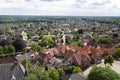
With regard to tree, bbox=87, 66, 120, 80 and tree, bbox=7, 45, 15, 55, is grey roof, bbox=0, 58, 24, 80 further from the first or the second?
tree, bbox=7, 45, 15, 55

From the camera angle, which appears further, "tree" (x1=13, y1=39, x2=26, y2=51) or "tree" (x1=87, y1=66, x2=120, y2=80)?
"tree" (x1=13, y1=39, x2=26, y2=51)

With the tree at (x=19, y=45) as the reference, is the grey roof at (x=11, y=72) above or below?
above

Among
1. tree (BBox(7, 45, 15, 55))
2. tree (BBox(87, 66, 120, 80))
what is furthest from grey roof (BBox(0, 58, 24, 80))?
tree (BBox(7, 45, 15, 55))

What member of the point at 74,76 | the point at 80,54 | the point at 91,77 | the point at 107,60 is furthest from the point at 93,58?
the point at 91,77

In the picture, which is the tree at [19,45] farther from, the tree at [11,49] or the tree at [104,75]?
the tree at [104,75]

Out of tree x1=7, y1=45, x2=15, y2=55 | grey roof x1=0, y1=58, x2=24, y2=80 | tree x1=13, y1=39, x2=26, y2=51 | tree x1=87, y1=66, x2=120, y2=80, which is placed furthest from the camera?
tree x1=13, y1=39, x2=26, y2=51

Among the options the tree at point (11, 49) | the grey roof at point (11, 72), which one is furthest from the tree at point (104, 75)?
the tree at point (11, 49)

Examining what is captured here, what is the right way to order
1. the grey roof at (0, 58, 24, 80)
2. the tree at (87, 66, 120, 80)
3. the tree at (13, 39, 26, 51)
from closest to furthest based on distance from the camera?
1. the tree at (87, 66, 120, 80)
2. the grey roof at (0, 58, 24, 80)
3. the tree at (13, 39, 26, 51)

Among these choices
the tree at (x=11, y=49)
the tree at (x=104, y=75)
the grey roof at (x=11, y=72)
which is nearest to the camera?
the tree at (x=104, y=75)

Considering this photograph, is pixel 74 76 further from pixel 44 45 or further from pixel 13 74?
pixel 44 45
